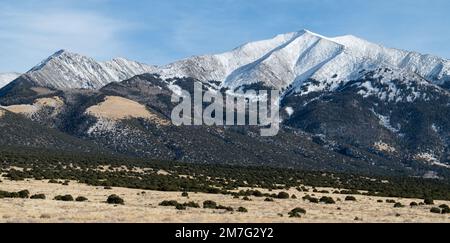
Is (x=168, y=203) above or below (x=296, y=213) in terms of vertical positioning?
above

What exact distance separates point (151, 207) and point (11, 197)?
39.0 ft

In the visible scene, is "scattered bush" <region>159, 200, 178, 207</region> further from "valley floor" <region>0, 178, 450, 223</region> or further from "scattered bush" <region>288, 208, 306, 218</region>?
"scattered bush" <region>288, 208, 306, 218</region>

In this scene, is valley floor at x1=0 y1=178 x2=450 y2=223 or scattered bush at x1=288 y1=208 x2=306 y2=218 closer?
valley floor at x1=0 y1=178 x2=450 y2=223

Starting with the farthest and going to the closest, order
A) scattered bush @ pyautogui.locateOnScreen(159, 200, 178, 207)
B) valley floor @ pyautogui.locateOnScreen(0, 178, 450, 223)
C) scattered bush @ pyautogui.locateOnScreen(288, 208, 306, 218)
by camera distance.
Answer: scattered bush @ pyautogui.locateOnScreen(159, 200, 178, 207) → scattered bush @ pyautogui.locateOnScreen(288, 208, 306, 218) → valley floor @ pyautogui.locateOnScreen(0, 178, 450, 223)

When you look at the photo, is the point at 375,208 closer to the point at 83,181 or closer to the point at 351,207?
the point at 351,207

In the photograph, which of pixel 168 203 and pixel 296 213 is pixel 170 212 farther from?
pixel 296 213

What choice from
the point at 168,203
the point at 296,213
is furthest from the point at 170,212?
the point at 296,213

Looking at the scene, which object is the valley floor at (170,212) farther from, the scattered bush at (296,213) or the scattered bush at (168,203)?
the scattered bush at (168,203)

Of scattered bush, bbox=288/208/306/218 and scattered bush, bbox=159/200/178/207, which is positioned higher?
scattered bush, bbox=159/200/178/207

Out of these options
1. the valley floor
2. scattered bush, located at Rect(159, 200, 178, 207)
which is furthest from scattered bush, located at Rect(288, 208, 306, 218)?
scattered bush, located at Rect(159, 200, 178, 207)

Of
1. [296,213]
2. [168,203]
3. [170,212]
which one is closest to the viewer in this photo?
[170,212]

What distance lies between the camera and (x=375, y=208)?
58.2 metres

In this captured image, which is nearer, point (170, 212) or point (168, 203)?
point (170, 212)
